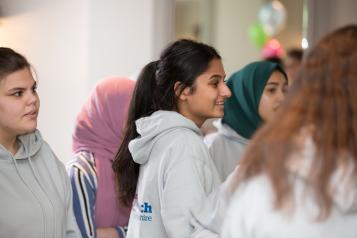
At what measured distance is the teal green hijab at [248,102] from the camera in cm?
308

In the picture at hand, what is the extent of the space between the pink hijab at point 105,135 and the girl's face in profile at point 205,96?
1.89 feet

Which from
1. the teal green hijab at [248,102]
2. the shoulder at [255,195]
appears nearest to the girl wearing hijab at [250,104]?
the teal green hijab at [248,102]

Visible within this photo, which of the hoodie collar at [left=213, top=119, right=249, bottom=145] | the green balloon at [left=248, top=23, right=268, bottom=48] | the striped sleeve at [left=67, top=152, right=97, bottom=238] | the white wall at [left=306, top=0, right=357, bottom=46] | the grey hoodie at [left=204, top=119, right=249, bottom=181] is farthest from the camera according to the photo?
the green balloon at [left=248, top=23, right=268, bottom=48]

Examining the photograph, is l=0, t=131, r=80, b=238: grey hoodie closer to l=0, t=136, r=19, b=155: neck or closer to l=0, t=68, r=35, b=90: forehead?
l=0, t=136, r=19, b=155: neck

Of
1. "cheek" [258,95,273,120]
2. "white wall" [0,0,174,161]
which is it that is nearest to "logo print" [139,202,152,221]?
"cheek" [258,95,273,120]

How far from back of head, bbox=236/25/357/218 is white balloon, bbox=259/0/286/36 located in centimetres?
683

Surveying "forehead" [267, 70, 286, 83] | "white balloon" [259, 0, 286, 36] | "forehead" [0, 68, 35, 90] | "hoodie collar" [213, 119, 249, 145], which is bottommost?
"hoodie collar" [213, 119, 249, 145]

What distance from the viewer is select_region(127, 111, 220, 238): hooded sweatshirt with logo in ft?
6.40

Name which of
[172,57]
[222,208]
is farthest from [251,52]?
[222,208]

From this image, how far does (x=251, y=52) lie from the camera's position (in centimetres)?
855

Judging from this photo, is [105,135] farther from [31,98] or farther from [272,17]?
[272,17]

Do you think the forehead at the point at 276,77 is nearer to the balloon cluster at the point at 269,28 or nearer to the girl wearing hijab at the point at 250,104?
the girl wearing hijab at the point at 250,104

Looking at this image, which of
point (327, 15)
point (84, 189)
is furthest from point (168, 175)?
point (327, 15)

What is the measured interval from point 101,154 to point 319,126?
163cm
